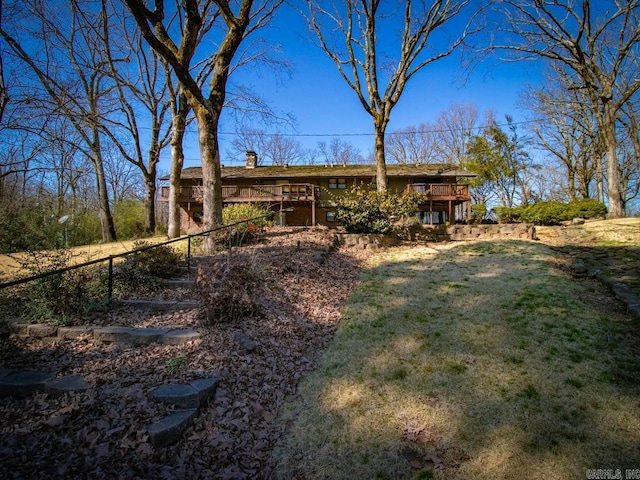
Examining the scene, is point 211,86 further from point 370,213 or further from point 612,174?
point 612,174

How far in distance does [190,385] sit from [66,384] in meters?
1.18

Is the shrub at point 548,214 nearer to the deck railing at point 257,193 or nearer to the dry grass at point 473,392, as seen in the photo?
the dry grass at point 473,392

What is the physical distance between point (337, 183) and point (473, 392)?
24286 millimetres

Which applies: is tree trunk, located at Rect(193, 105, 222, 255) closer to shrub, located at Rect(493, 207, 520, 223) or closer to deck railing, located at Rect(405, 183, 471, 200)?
shrub, located at Rect(493, 207, 520, 223)

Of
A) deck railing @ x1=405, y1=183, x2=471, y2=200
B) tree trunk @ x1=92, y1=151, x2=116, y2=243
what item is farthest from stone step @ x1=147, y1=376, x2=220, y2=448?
deck railing @ x1=405, y1=183, x2=471, y2=200

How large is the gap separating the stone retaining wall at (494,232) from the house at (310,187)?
10.6 m

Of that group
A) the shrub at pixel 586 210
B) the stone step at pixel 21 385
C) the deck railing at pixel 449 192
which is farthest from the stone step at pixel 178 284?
the deck railing at pixel 449 192

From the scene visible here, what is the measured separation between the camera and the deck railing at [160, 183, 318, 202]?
22984mm

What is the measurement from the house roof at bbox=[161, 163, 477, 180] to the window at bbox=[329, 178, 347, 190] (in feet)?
2.35

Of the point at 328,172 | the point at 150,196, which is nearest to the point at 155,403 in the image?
the point at 150,196

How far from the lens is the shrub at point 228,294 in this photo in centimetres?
468

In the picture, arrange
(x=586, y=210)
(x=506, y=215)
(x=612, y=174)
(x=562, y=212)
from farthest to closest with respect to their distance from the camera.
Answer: (x=506, y=215)
(x=562, y=212)
(x=586, y=210)
(x=612, y=174)

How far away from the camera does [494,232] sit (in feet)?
42.8

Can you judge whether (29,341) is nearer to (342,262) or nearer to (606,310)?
(342,262)
